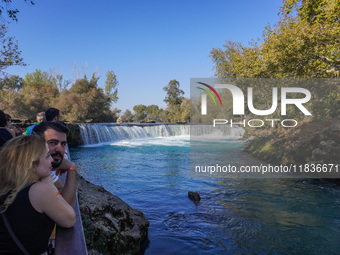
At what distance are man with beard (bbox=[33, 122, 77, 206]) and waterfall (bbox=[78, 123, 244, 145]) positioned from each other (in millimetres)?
21884

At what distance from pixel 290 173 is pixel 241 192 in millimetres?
4257

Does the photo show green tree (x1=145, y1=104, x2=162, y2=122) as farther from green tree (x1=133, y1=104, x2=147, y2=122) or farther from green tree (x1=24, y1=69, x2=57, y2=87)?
green tree (x1=24, y1=69, x2=57, y2=87)

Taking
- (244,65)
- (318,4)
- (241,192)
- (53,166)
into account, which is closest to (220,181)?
(241,192)

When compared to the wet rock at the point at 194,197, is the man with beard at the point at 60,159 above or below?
above

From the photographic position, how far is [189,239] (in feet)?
18.6

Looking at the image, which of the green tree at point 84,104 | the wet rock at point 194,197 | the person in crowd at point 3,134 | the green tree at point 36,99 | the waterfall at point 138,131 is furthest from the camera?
the green tree at point 84,104

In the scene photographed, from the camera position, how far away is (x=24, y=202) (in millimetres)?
1654

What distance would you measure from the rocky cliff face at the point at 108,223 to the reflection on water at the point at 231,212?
0.73 m

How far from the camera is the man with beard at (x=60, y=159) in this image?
210cm

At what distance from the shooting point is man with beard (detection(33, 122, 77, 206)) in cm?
210

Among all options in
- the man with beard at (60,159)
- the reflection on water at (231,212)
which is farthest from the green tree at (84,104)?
the man with beard at (60,159)

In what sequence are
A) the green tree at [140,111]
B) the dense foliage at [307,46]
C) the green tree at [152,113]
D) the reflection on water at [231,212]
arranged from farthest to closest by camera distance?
the green tree at [140,111] → the green tree at [152,113] → the dense foliage at [307,46] → the reflection on water at [231,212]

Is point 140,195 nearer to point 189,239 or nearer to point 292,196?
point 189,239

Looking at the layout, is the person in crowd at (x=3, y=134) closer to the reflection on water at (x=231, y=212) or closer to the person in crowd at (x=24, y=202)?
the person in crowd at (x=24, y=202)
